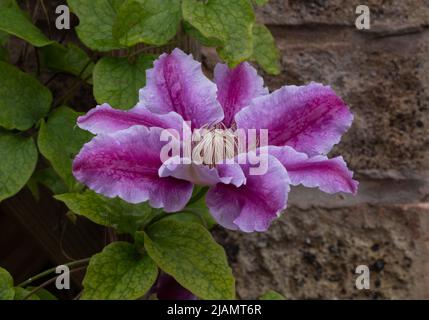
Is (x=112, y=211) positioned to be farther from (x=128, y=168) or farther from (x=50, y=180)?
(x=50, y=180)

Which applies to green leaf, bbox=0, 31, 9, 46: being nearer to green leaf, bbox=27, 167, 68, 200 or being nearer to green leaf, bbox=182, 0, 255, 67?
green leaf, bbox=27, 167, 68, 200

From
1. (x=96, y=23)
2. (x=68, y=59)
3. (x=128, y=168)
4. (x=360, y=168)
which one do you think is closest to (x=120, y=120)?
(x=128, y=168)

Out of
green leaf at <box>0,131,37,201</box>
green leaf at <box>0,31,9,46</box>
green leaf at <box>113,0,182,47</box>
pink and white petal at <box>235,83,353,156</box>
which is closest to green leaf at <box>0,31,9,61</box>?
green leaf at <box>0,31,9,46</box>

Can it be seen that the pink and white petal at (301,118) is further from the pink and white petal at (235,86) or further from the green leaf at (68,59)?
the green leaf at (68,59)

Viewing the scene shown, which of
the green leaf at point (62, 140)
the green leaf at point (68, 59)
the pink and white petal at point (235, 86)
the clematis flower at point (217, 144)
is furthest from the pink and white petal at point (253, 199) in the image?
the green leaf at point (68, 59)

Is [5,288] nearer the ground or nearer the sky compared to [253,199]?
nearer the ground
